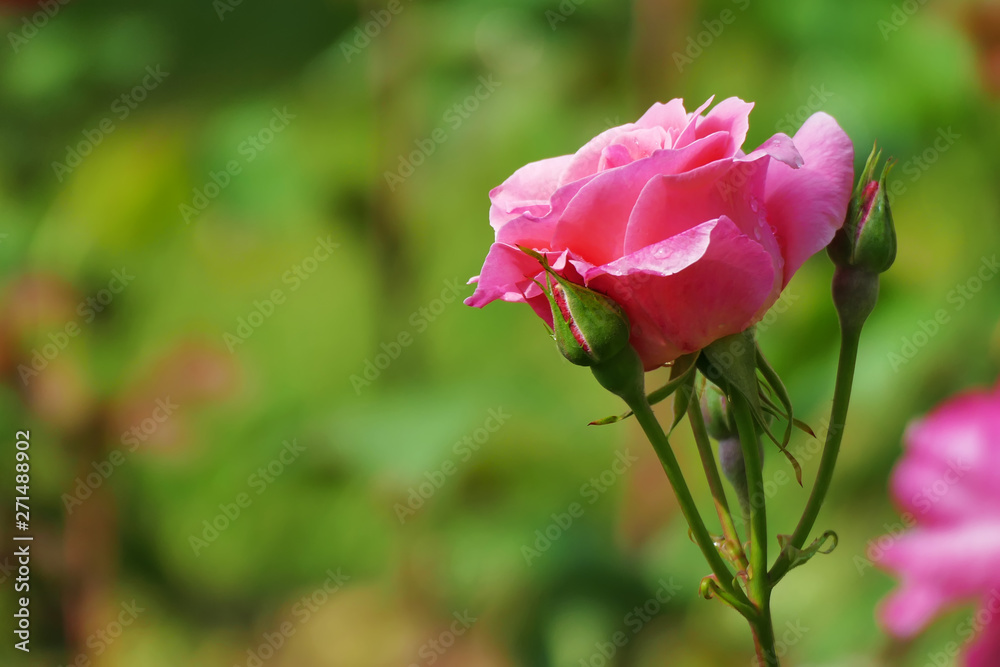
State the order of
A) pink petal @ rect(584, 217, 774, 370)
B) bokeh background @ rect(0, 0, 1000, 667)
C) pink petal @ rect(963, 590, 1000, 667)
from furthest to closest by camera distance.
A: bokeh background @ rect(0, 0, 1000, 667)
pink petal @ rect(963, 590, 1000, 667)
pink petal @ rect(584, 217, 774, 370)

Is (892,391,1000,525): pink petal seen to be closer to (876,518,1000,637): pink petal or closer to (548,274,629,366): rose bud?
(876,518,1000,637): pink petal

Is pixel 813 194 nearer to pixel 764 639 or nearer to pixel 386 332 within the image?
pixel 764 639

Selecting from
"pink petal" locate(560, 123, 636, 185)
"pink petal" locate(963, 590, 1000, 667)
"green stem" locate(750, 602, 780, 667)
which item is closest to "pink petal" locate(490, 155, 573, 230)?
"pink petal" locate(560, 123, 636, 185)

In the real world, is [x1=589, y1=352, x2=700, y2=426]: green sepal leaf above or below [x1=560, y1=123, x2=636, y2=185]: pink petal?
below

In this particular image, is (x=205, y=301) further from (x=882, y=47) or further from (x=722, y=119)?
(x=722, y=119)

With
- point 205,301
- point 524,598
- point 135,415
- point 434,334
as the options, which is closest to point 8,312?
point 135,415

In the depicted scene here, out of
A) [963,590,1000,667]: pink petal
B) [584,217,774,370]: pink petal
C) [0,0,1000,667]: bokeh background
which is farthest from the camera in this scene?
[0,0,1000,667]: bokeh background

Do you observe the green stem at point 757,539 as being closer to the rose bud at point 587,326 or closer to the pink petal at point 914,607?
the rose bud at point 587,326

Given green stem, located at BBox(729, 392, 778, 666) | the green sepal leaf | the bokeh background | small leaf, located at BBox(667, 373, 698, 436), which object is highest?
the green sepal leaf
